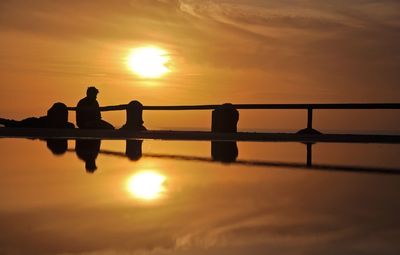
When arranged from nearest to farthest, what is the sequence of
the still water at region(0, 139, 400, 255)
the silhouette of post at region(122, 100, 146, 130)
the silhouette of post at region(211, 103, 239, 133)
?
the still water at region(0, 139, 400, 255) < the silhouette of post at region(211, 103, 239, 133) < the silhouette of post at region(122, 100, 146, 130)

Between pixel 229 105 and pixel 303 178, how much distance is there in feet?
39.0

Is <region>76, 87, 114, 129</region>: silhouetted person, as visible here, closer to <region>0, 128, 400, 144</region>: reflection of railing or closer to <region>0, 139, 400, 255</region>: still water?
<region>0, 128, 400, 144</region>: reflection of railing

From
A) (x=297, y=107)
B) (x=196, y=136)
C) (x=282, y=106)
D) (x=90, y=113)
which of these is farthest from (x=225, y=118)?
(x=90, y=113)

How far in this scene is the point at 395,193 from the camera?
593cm

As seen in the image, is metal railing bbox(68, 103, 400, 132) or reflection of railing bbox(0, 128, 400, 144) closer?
metal railing bbox(68, 103, 400, 132)

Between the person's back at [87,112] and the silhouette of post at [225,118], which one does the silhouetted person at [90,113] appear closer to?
the person's back at [87,112]

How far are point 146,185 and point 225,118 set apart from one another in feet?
42.5

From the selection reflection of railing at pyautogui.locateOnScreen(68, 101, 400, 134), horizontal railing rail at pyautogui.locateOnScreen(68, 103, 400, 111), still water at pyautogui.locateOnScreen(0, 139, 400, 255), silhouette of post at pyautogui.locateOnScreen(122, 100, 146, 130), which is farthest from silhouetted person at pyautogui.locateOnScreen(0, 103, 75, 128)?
still water at pyautogui.locateOnScreen(0, 139, 400, 255)

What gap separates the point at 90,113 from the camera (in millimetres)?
21172

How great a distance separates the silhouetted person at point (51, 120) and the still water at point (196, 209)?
1276 centimetres

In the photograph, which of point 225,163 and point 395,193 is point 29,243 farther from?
point 225,163

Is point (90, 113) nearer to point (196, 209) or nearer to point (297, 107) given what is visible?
point (297, 107)

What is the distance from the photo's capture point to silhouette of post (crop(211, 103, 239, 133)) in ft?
63.0

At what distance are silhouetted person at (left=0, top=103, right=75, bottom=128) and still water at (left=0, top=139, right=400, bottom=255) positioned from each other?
41.9 ft
